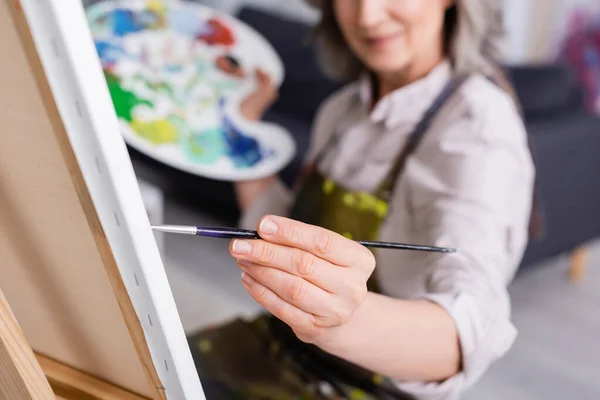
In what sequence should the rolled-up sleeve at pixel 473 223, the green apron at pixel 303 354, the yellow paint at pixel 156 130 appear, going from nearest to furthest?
the rolled-up sleeve at pixel 473 223
the green apron at pixel 303 354
the yellow paint at pixel 156 130

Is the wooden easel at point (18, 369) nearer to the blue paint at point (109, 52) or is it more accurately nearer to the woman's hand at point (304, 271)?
the woman's hand at point (304, 271)

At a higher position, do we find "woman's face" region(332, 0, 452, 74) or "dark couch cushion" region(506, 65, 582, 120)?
"woman's face" region(332, 0, 452, 74)

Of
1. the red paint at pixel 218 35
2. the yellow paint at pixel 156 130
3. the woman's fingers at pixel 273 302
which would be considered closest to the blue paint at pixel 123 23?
the red paint at pixel 218 35

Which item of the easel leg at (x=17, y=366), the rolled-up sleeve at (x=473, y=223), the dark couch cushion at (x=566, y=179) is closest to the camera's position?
the easel leg at (x=17, y=366)

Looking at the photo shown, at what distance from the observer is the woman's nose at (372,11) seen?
1086 mm

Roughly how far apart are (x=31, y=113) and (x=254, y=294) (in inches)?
9.9

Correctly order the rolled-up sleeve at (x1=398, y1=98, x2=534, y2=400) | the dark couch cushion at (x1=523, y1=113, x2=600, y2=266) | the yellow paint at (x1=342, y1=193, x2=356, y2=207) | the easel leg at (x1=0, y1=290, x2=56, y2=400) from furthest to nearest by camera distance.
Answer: the dark couch cushion at (x1=523, y1=113, x2=600, y2=266) < the yellow paint at (x1=342, y1=193, x2=356, y2=207) < the rolled-up sleeve at (x1=398, y1=98, x2=534, y2=400) < the easel leg at (x1=0, y1=290, x2=56, y2=400)

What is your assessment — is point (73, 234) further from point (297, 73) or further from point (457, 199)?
point (297, 73)

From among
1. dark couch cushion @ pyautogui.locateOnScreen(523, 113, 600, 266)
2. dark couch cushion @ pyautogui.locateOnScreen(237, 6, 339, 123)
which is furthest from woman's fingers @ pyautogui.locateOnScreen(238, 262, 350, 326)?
dark couch cushion @ pyautogui.locateOnScreen(237, 6, 339, 123)

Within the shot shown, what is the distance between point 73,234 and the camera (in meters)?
0.52

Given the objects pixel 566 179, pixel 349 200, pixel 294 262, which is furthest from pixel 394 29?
pixel 566 179

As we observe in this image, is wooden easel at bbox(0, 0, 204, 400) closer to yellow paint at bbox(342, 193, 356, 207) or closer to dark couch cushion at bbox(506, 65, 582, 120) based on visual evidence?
yellow paint at bbox(342, 193, 356, 207)

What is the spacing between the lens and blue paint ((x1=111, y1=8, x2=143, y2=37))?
1.57 metres

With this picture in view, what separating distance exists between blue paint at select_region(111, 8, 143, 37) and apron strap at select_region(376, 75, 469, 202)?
0.79 meters
